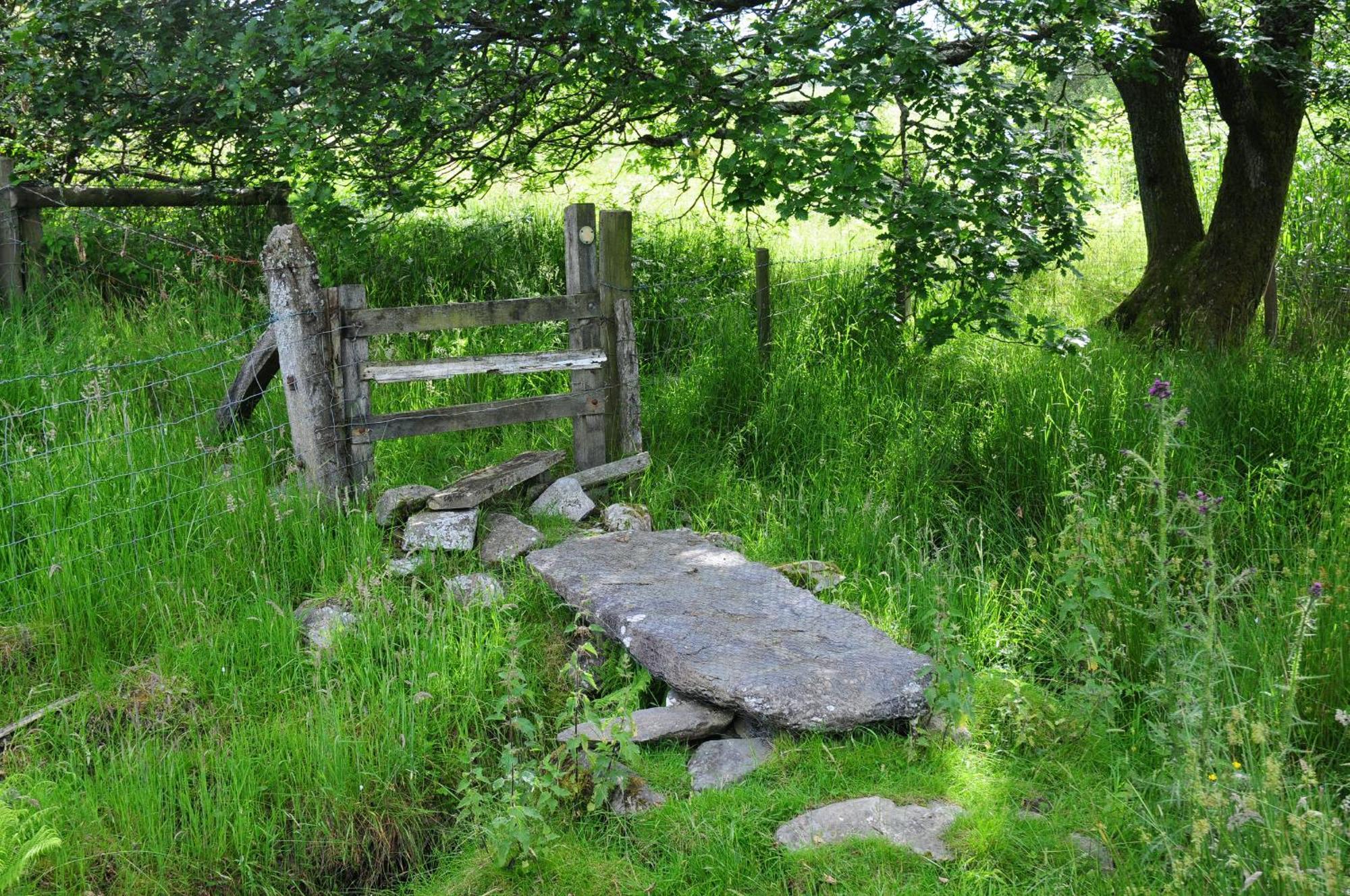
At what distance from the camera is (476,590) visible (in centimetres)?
543

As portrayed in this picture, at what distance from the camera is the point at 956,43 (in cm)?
848

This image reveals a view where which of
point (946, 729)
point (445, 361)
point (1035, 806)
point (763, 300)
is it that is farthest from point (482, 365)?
point (1035, 806)

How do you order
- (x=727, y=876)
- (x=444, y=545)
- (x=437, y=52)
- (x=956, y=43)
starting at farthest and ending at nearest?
(x=956, y=43) → (x=437, y=52) → (x=444, y=545) → (x=727, y=876)

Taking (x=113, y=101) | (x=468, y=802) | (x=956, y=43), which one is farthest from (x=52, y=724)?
(x=956, y=43)

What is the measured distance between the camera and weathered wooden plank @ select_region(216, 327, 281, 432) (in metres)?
6.26

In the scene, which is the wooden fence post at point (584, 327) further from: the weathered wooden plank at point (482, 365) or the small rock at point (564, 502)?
the small rock at point (564, 502)

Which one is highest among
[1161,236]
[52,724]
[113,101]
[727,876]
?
[113,101]

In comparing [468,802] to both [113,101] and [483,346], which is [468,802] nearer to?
[483,346]

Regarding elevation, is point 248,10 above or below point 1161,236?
above

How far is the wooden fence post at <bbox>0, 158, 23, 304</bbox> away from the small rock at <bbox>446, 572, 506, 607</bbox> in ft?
16.3

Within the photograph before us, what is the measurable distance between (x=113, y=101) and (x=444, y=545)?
4756 mm

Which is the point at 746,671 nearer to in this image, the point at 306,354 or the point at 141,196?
the point at 306,354

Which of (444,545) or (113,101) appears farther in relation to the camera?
(113,101)

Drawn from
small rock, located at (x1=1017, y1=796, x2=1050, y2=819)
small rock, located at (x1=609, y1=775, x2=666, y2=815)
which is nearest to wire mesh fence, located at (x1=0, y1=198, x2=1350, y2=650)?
small rock, located at (x1=609, y1=775, x2=666, y2=815)
